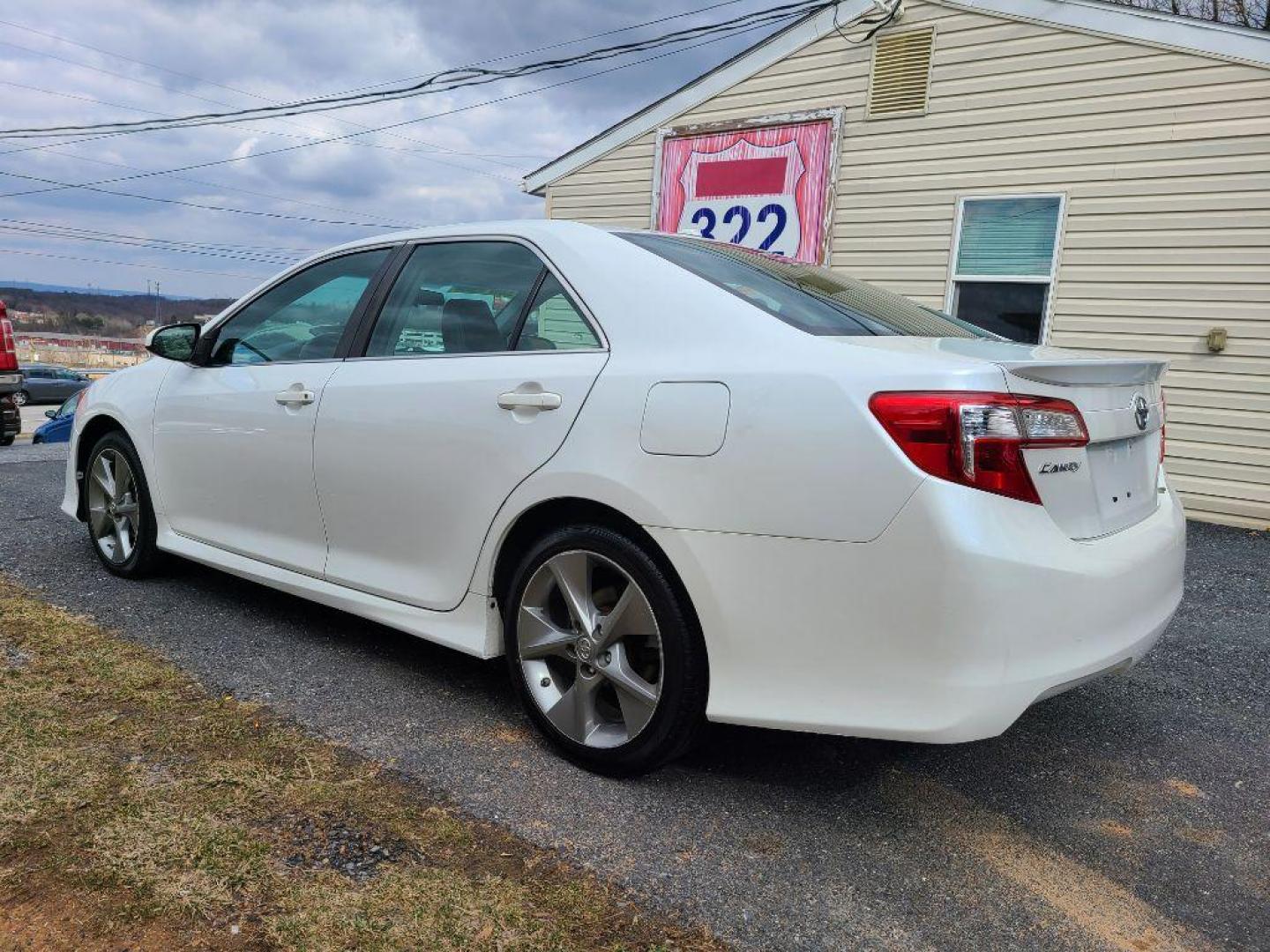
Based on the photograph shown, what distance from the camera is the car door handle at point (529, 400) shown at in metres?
2.52

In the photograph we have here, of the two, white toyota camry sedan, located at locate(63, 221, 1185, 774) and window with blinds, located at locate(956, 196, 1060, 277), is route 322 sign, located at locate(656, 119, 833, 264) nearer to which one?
window with blinds, located at locate(956, 196, 1060, 277)

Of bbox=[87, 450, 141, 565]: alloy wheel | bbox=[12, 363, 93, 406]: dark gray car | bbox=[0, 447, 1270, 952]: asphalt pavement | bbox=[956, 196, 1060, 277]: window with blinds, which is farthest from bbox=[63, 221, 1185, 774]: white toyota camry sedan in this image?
bbox=[12, 363, 93, 406]: dark gray car

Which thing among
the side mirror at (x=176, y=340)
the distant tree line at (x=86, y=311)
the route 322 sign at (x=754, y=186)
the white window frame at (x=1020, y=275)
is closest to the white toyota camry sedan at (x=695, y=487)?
the side mirror at (x=176, y=340)

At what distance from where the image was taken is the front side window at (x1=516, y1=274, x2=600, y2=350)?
2.61 metres

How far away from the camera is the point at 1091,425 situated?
216 cm

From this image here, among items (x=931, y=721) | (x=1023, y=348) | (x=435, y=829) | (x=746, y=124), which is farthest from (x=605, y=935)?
(x=746, y=124)

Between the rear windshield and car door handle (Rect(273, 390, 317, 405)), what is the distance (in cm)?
129

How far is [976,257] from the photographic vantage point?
8.06 meters

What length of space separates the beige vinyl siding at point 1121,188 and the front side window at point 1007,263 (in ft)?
0.41

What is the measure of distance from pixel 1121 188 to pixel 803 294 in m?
6.06

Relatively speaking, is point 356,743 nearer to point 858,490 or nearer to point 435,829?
point 435,829

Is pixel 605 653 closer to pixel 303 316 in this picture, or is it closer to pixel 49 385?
pixel 303 316

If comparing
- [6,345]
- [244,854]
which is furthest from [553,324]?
[6,345]

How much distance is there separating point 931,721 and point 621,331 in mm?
1268
